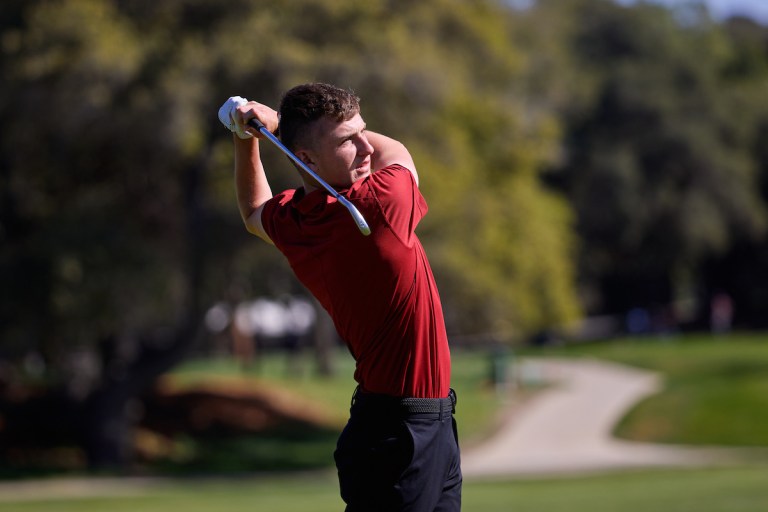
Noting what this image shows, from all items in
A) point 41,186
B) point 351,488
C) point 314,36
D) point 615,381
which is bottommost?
point 615,381

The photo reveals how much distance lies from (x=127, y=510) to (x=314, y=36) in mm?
9412

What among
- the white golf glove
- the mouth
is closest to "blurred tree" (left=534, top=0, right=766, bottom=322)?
the white golf glove

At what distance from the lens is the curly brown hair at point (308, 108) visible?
165 inches

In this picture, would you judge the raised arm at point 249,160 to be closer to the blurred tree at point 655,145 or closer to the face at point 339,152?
the face at point 339,152

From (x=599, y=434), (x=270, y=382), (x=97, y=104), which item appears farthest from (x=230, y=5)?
(x=270, y=382)

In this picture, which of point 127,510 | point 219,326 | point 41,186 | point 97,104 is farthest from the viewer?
point 219,326

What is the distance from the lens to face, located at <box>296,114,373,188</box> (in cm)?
421

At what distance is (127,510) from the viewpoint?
57.8 ft

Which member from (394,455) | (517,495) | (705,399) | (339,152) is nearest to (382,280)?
(339,152)

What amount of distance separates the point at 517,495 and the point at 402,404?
14550 millimetres

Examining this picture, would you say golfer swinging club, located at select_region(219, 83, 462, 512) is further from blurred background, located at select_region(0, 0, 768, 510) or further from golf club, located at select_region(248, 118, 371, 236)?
blurred background, located at select_region(0, 0, 768, 510)

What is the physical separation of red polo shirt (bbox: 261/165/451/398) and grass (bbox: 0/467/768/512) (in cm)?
1055

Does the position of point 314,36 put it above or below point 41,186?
above

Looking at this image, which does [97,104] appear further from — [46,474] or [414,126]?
[46,474]
